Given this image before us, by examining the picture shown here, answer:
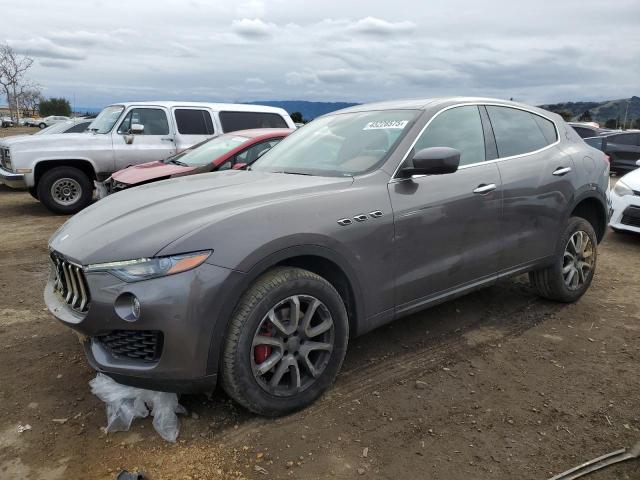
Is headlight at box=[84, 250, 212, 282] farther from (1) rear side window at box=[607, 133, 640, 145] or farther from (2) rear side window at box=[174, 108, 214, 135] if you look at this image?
(1) rear side window at box=[607, 133, 640, 145]

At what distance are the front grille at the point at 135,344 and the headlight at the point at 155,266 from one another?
10.4 inches

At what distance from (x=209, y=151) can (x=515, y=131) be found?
442 cm

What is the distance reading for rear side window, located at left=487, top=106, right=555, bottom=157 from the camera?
398cm

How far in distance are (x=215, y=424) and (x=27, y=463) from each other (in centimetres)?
89

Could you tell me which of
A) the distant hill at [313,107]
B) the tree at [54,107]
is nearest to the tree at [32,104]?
the tree at [54,107]

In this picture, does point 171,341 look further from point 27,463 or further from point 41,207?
point 41,207

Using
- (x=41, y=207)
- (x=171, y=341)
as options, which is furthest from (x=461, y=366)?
(x=41, y=207)

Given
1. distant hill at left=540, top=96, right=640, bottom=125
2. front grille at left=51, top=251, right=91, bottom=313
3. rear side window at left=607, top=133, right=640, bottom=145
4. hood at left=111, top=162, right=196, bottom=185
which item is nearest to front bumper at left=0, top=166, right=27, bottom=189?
hood at left=111, top=162, right=196, bottom=185

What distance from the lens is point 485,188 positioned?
3.64 meters

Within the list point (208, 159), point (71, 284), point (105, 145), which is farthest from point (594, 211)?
point (105, 145)

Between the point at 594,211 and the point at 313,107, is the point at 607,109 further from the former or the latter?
the point at 594,211

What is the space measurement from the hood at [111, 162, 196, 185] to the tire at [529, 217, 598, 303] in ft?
14.5

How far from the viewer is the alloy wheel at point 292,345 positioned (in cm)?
271

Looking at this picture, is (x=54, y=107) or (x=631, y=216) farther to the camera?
(x=54, y=107)
